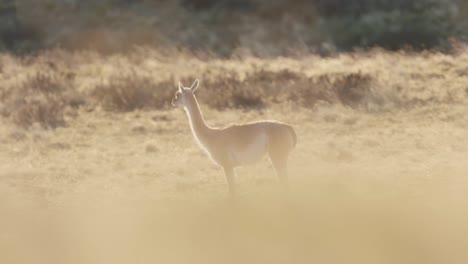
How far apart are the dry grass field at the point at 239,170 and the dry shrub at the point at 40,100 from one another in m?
0.05

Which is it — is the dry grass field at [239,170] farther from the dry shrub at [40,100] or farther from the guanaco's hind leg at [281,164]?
the guanaco's hind leg at [281,164]

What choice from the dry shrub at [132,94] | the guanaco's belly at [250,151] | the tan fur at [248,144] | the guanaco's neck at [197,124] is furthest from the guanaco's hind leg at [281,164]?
the dry shrub at [132,94]

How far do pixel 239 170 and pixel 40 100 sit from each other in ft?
22.0

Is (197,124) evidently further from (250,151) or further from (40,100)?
(40,100)

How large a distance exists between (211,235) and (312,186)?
8.62 ft

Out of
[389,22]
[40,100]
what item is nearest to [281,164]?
[40,100]

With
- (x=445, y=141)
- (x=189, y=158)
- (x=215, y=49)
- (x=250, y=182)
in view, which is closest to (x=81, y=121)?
(x=189, y=158)

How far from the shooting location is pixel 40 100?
17453 millimetres

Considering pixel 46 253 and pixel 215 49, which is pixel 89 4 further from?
pixel 46 253

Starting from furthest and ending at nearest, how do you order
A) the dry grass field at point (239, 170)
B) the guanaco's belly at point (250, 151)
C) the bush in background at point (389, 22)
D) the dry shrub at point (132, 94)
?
the bush in background at point (389, 22) → the dry shrub at point (132, 94) → the guanaco's belly at point (250, 151) → the dry grass field at point (239, 170)

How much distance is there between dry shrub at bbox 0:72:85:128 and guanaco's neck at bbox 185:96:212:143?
5689 mm

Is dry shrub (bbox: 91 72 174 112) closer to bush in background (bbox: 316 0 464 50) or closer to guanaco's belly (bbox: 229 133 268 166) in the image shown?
guanaco's belly (bbox: 229 133 268 166)

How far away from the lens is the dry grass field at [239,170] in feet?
27.9

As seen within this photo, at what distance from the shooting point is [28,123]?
15742 mm
